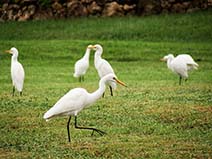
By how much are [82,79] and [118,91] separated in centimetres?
417

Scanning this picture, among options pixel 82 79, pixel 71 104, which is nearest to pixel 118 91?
pixel 82 79

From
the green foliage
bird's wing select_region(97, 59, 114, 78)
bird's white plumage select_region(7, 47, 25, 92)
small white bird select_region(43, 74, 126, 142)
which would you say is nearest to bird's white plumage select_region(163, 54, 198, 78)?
bird's wing select_region(97, 59, 114, 78)

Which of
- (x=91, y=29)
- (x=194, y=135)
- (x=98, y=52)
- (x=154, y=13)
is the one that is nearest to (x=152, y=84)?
(x=98, y=52)

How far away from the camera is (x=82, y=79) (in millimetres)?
22828

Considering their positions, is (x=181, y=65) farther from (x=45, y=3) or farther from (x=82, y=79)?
(x=45, y=3)

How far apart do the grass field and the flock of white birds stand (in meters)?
0.37

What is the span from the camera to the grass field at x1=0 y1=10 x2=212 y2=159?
11.5m

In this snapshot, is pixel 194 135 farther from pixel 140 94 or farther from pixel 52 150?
pixel 140 94

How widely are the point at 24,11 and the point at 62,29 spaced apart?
3.74 meters

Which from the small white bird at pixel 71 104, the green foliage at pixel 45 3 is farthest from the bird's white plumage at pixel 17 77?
the green foliage at pixel 45 3

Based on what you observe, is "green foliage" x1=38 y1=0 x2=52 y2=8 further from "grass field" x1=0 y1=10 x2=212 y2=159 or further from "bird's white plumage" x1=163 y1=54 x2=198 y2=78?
"bird's white plumage" x1=163 y1=54 x2=198 y2=78

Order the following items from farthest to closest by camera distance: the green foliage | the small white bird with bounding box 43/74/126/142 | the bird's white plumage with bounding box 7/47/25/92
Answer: the green foliage < the bird's white plumage with bounding box 7/47/25/92 < the small white bird with bounding box 43/74/126/142

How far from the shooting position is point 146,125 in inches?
511

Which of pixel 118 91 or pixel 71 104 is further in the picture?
pixel 118 91
